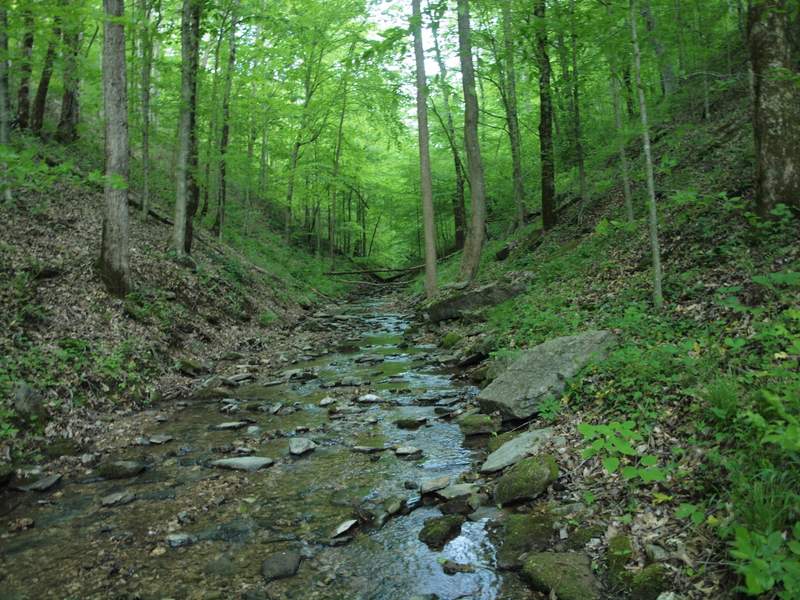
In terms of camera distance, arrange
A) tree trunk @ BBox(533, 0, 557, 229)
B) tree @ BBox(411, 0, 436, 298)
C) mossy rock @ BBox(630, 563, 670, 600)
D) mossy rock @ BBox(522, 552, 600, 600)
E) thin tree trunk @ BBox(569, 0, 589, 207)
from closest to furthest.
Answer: mossy rock @ BBox(630, 563, 670, 600), mossy rock @ BBox(522, 552, 600, 600), thin tree trunk @ BBox(569, 0, 589, 207), tree trunk @ BBox(533, 0, 557, 229), tree @ BBox(411, 0, 436, 298)

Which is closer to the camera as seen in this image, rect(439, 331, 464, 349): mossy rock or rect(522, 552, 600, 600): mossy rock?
rect(522, 552, 600, 600): mossy rock

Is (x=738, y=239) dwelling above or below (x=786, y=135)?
below

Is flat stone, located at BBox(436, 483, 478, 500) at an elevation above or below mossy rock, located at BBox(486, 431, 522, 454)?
below

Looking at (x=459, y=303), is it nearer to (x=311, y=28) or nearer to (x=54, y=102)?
(x=311, y=28)

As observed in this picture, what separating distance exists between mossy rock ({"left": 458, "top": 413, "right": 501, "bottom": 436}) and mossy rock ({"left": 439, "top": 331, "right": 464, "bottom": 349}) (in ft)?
16.0

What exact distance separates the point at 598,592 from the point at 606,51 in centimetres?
811

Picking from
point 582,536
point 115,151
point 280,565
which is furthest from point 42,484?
point 115,151

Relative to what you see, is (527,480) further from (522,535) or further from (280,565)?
(280,565)

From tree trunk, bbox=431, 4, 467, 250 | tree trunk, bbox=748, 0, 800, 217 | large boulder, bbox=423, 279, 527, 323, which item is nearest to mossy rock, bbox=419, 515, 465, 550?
tree trunk, bbox=748, 0, 800, 217

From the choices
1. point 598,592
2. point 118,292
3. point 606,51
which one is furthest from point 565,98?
point 598,592

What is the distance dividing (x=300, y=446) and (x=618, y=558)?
160 inches

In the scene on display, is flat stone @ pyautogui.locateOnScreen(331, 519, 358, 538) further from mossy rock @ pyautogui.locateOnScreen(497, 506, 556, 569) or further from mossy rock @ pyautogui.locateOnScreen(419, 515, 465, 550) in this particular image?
mossy rock @ pyautogui.locateOnScreen(497, 506, 556, 569)

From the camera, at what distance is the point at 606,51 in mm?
8281

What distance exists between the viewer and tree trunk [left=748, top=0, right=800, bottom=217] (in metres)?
6.81
